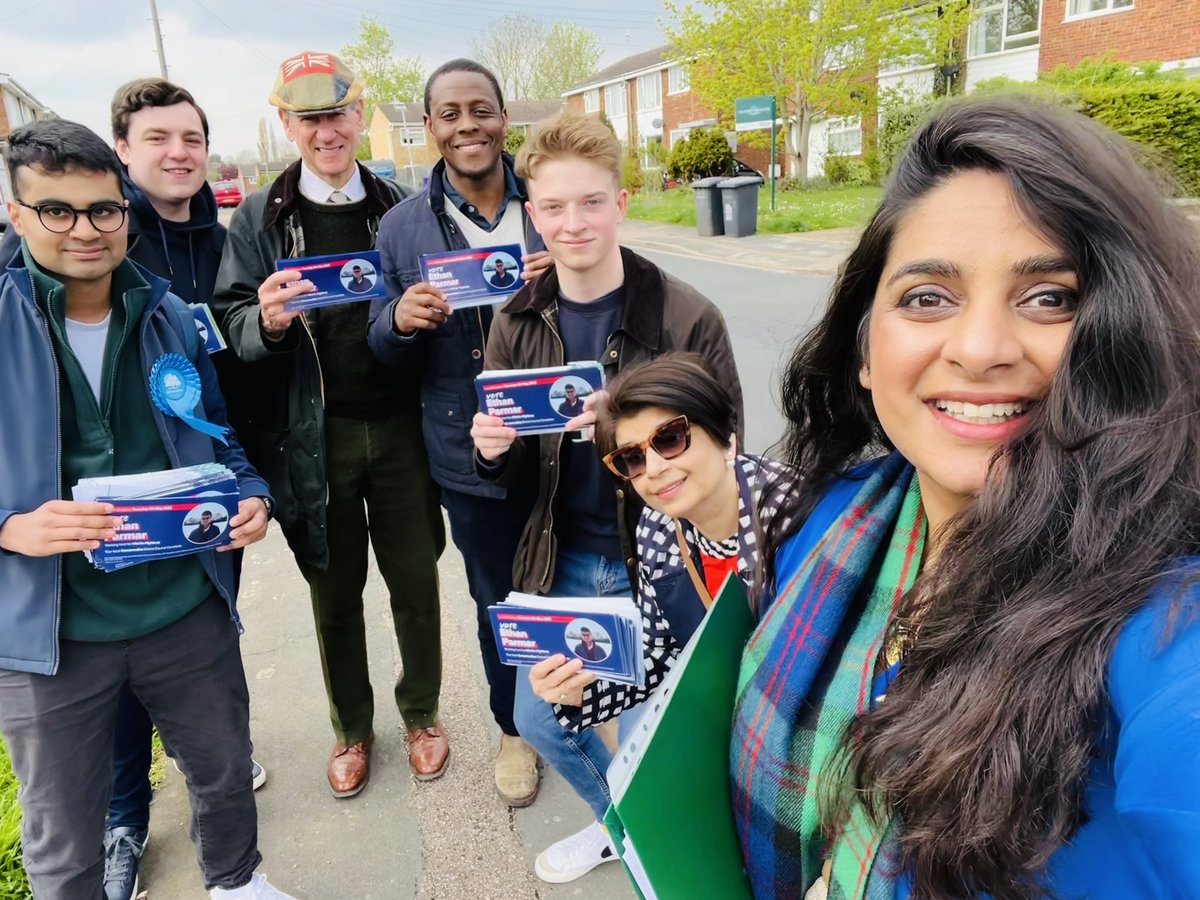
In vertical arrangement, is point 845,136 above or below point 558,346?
above

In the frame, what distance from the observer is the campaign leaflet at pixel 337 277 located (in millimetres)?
2578

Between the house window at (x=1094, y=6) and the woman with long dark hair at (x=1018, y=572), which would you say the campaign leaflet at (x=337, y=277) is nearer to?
the woman with long dark hair at (x=1018, y=572)

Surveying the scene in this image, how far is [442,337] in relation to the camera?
2.83m

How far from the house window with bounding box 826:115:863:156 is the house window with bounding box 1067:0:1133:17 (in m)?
8.80

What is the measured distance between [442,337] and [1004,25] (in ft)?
95.1

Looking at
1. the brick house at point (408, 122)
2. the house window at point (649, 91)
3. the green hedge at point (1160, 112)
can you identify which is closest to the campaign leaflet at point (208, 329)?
the green hedge at point (1160, 112)

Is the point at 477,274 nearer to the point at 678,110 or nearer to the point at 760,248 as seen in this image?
the point at 760,248

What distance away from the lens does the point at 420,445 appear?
3.06 meters

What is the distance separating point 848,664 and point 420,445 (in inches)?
86.6

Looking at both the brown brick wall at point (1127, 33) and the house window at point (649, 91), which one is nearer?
the brown brick wall at point (1127, 33)

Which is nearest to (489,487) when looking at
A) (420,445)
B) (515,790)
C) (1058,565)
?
(420,445)

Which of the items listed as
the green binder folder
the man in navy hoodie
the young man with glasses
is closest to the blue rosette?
the young man with glasses

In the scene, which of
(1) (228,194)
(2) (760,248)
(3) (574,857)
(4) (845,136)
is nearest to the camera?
(3) (574,857)

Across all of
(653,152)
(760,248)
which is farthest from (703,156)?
(760,248)
